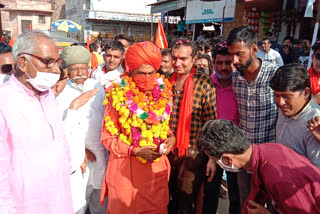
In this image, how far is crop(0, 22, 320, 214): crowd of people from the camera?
1.55 m

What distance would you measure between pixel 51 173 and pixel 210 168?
5.05 ft

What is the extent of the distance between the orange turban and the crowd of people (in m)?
0.01

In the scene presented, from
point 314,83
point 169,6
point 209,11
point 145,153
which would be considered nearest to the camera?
point 145,153

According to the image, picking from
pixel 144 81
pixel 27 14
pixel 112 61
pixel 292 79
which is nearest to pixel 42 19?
pixel 27 14

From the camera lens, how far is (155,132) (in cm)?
234

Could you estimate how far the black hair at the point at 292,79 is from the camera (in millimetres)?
1858

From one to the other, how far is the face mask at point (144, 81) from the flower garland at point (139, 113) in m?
0.04

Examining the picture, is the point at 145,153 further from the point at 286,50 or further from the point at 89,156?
the point at 286,50

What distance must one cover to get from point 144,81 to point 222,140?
1021mm

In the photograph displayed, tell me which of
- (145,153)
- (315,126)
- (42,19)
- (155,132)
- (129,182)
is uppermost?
(42,19)

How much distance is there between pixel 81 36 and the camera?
90.4ft

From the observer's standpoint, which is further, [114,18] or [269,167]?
[114,18]

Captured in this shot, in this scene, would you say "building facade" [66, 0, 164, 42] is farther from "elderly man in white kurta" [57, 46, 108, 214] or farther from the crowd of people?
the crowd of people

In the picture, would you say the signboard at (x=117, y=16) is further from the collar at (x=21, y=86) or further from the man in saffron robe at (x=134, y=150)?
the collar at (x=21, y=86)
